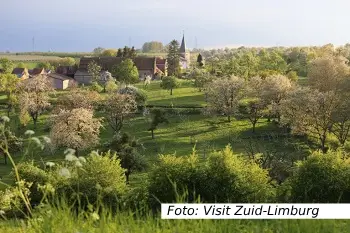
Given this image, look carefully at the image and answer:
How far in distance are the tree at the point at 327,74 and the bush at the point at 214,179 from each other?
1504 inches

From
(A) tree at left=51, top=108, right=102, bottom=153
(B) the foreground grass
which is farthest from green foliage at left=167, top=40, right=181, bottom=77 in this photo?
(B) the foreground grass

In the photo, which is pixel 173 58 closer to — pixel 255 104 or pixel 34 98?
pixel 34 98

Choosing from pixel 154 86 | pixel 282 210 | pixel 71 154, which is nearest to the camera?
pixel 71 154

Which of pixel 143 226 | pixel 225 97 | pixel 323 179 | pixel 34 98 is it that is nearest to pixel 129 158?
pixel 323 179

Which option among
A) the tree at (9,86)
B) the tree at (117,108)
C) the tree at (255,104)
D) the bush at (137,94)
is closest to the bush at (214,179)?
the tree at (255,104)

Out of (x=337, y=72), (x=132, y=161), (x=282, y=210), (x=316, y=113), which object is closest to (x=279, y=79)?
(x=337, y=72)

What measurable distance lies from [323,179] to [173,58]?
315ft

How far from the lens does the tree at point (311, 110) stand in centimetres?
4576

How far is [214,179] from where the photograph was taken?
22.1 m

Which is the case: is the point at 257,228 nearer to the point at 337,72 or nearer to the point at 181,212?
the point at 181,212

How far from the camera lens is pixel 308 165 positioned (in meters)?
22.8

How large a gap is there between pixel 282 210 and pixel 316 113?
42176 mm

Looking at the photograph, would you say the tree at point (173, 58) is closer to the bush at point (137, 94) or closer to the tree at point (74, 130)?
the bush at point (137, 94)

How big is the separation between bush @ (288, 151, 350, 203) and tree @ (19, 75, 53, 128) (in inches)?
1732
